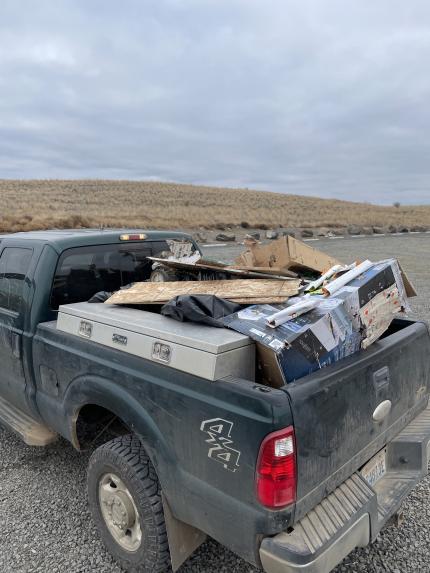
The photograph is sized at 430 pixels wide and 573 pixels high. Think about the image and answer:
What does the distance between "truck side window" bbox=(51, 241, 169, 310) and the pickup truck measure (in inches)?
1.0

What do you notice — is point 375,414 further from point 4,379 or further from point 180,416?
point 4,379

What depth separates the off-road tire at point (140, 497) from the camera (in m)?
2.41

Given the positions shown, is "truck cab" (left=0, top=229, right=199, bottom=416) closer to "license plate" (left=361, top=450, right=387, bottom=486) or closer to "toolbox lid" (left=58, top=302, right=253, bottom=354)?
"toolbox lid" (left=58, top=302, right=253, bottom=354)

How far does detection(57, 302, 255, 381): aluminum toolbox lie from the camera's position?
2.10 metres

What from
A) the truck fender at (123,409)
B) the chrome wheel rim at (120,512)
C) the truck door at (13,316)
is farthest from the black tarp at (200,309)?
the truck door at (13,316)

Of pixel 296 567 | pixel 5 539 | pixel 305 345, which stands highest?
pixel 305 345

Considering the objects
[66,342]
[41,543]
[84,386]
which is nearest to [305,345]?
[84,386]

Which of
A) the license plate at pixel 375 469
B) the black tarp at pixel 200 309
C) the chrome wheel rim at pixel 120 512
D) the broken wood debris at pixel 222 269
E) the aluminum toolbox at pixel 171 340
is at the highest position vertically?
the broken wood debris at pixel 222 269

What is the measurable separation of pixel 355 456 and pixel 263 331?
810mm

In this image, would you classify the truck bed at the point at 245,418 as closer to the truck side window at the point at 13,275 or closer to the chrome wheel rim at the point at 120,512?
the chrome wheel rim at the point at 120,512

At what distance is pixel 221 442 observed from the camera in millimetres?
2023

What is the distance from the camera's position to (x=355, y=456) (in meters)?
2.35

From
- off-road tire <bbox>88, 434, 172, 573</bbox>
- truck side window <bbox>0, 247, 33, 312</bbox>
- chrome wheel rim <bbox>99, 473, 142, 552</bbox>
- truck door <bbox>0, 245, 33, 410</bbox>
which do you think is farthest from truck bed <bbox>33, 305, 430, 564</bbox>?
truck side window <bbox>0, 247, 33, 312</bbox>

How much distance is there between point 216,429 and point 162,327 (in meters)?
0.63
